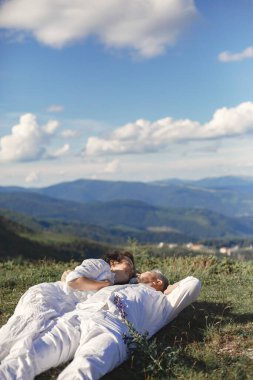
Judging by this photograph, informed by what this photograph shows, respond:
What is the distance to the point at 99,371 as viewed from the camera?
17.5ft

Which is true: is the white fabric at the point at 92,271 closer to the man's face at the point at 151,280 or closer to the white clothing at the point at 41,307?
the white clothing at the point at 41,307

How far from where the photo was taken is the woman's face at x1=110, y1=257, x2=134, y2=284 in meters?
8.02

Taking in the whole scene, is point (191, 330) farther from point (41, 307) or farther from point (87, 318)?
point (41, 307)

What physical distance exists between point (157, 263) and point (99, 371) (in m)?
9.07

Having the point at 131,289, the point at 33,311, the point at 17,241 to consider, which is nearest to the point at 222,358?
the point at 131,289

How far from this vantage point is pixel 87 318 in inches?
249

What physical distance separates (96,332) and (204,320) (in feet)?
9.17

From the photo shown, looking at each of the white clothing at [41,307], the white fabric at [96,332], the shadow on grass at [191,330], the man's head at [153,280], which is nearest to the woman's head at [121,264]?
the man's head at [153,280]

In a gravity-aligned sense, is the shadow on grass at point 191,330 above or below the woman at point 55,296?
below

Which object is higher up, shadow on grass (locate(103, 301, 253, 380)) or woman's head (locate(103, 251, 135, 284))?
woman's head (locate(103, 251, 135, 284))

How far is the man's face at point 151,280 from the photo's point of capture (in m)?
8.07

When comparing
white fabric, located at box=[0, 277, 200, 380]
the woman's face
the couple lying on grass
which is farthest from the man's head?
white fabric, located at box=[0, 277, 200, 380]

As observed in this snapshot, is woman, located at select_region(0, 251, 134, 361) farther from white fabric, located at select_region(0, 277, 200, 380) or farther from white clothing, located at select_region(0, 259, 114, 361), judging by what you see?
white fabric, located at select_region(0, 277, 200, 380)

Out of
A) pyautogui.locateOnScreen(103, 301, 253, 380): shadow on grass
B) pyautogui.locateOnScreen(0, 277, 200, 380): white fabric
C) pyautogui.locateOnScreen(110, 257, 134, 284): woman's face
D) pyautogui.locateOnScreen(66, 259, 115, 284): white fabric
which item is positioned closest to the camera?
pyautogui.locateOnScreen(0, 277, 200, 380): white fabric
